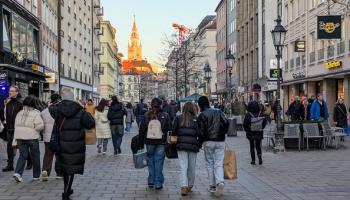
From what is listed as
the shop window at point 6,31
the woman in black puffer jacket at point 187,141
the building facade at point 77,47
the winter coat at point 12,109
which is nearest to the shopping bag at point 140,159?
the woman in black puffer jacket at point 187,141

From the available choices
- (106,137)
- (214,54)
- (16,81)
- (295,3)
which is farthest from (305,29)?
(214,54)

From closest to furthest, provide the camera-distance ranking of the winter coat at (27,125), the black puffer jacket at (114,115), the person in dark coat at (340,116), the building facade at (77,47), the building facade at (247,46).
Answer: the winter coat at (27,125)
the black puffer jacket at (114,115)
the person in dark coat at (340,116)
the building facade at (77,47)
the building facade at (247,46)

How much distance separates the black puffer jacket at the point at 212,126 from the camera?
970cm

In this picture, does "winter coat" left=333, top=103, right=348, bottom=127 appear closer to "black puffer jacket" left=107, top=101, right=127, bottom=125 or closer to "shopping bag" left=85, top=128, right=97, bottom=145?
"black puffer jacket" left=107, top=101, right=127, bottom=125

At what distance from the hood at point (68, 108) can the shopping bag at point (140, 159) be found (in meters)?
1.81

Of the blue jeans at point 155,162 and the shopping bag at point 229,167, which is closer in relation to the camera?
the shopping bag at point 229,167

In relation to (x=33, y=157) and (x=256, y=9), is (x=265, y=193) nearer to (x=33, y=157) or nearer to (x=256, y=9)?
(x=33, y=157)

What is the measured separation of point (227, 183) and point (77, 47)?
5055 cm

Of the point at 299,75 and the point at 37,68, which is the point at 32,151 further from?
the point at 299,75

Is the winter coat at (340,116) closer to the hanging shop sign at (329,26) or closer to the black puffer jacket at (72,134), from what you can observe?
the hanging shop sign at (329,26)

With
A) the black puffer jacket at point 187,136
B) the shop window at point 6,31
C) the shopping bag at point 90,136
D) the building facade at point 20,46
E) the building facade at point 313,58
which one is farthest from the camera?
the building facade at point 313,58

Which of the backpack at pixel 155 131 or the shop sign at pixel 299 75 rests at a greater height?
the shop sign at pixel 299 75

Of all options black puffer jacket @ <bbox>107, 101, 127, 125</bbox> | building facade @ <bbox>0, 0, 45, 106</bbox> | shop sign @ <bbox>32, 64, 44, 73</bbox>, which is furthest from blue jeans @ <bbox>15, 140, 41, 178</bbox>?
shop sign @ <bbox>32, 64, 44, 73</bbox>

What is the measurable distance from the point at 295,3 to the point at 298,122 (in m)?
25.9
